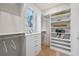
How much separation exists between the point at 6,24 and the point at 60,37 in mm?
688

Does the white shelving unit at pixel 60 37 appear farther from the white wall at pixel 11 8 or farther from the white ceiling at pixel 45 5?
the white wall at pixel 11 8

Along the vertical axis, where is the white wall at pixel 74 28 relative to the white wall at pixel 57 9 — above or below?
below

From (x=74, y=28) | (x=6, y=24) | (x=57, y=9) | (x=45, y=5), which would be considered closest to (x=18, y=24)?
(x=6, y=24)

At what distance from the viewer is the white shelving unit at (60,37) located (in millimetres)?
1148

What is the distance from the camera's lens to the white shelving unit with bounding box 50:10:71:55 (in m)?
1.15

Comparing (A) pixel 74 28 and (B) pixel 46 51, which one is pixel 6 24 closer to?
(B) pixel 46 51

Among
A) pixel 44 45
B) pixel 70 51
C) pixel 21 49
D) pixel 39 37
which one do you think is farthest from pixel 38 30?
pixel 70 51

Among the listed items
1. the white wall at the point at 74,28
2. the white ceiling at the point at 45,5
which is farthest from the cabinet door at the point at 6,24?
the white wall at the point at 74,28

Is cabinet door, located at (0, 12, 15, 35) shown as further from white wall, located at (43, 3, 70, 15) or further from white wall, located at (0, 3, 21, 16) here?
white wall, located at (43, 3, 70, 15)

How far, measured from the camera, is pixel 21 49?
121 cm

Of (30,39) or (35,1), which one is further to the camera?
(30,39)

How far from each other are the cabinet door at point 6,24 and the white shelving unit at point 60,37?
514 millimetres

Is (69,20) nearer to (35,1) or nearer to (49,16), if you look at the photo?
(49,16)

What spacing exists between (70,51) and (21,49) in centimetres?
63
